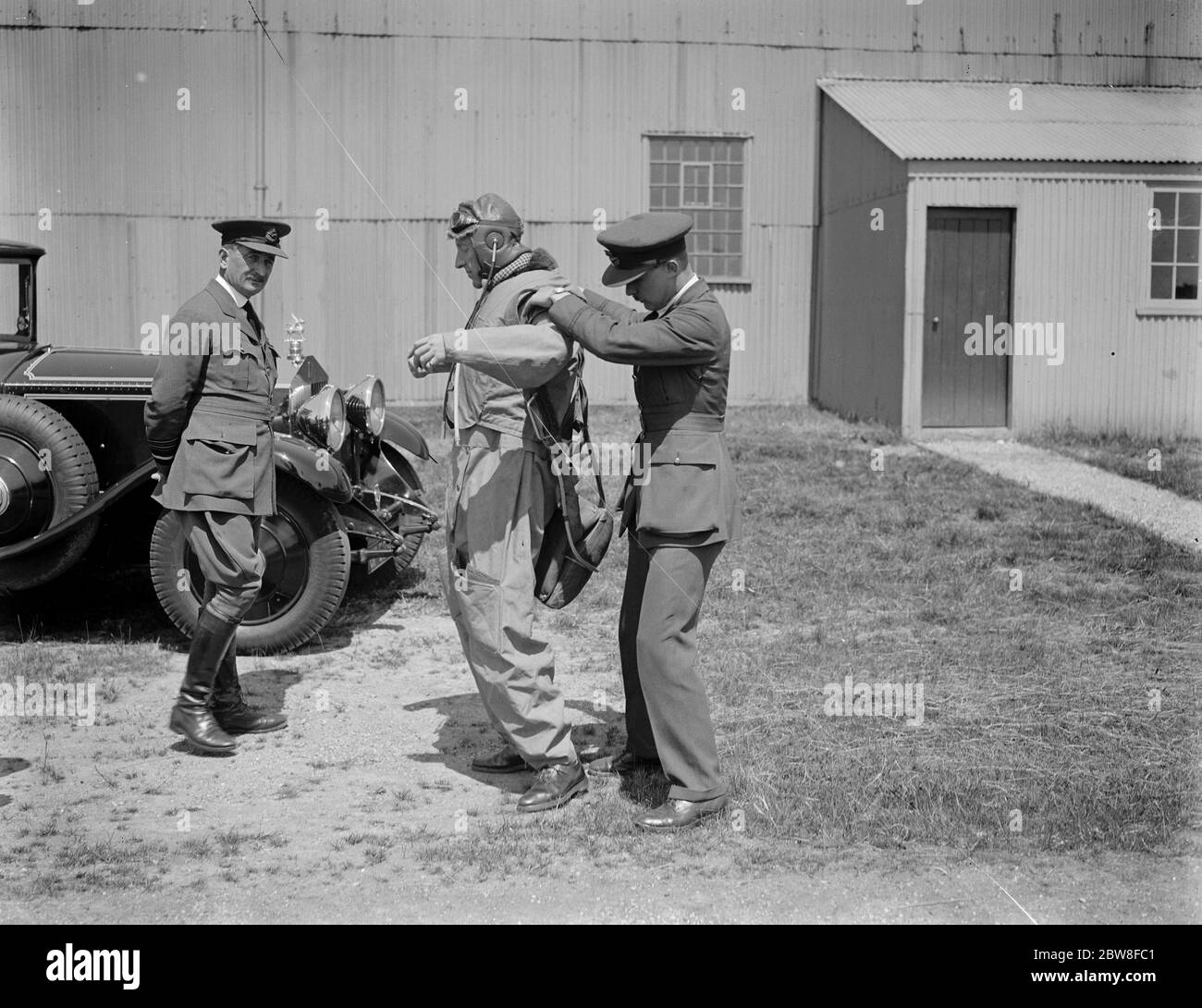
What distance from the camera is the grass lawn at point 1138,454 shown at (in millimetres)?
12312

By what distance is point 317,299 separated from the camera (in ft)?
56.0

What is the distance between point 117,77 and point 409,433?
10309mm

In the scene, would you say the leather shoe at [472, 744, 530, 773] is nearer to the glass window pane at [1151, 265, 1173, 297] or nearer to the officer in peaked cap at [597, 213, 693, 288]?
the officer in peaked cap at [597, 213, 693, 288]

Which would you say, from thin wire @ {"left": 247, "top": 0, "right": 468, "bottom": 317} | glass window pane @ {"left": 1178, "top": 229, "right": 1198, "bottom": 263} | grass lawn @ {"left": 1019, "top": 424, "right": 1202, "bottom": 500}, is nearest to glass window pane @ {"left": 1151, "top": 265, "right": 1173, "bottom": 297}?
glass window pane @ {"left": 1178, "top": 229, "right": 1198, "bottom": 263}

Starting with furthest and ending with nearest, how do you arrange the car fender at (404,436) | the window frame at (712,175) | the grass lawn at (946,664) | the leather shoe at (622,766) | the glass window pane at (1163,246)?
the window frame at (712,175) → the glass window pane at (1163,246) → the car fender at (404,436) → the leather shoe at (622,766) → the grass lawn at (946,664)

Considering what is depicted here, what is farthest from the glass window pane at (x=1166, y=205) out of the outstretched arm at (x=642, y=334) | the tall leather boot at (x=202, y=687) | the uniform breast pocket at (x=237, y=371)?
the tall leather boot at (x=202, y=687)

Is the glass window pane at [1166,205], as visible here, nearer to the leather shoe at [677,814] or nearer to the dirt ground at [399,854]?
the dirt ground at [399,854]

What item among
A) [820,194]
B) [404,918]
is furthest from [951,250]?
[404,918]

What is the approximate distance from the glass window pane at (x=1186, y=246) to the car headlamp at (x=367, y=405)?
11321mm

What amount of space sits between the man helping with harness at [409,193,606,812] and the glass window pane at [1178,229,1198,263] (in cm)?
1216

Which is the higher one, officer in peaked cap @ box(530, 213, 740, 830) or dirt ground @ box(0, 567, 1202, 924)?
officer in peaked cap @ box(530, 213, 740, 830)

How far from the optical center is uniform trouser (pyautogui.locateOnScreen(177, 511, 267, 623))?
5.58 meters

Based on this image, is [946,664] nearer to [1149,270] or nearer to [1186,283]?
[1149,270]

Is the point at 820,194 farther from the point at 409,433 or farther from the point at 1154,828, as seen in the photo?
the point at 1154,828
